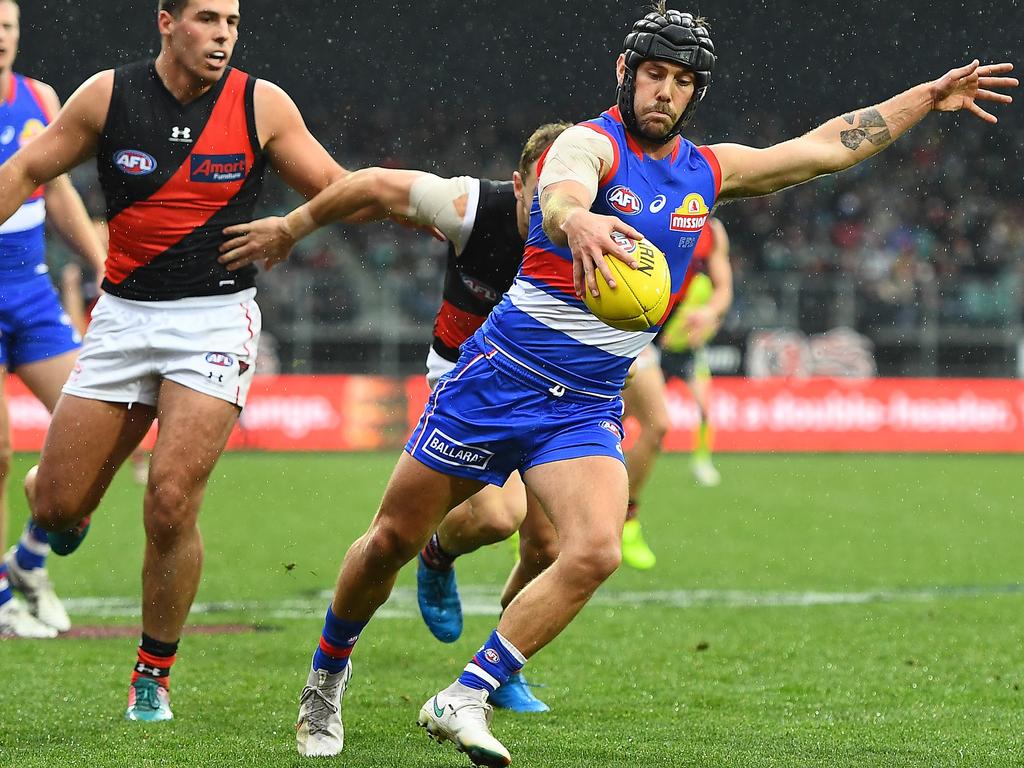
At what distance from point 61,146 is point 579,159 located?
2.11 m

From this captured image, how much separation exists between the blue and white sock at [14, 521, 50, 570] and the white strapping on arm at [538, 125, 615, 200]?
385 cm

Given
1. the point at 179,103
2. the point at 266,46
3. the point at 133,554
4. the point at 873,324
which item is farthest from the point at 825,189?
the point at 179,103

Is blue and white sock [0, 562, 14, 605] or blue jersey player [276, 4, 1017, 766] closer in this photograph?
blue jersey player [276, 4, 1017, 766]

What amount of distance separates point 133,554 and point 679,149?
7.20 metres

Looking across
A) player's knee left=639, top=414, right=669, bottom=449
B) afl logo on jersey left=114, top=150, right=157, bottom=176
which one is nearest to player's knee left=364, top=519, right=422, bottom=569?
afl logo on jersey left=114, top=150, right=157, bottom=176

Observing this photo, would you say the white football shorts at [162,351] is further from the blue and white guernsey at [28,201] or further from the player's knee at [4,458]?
the blue and white guernsey at [28,201]

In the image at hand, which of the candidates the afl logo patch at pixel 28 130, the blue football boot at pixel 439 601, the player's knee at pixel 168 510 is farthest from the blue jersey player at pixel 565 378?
the afl logo patch at pixel 28 130

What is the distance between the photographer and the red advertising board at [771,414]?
2025cm

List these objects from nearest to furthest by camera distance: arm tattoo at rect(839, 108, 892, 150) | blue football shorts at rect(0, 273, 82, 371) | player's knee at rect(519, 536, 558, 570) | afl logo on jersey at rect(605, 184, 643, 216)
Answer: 1. afl logo on jersey at rect(605, 184, 643, 216)
2. arm tattoo at rect(839, 108, 892, 150)
3. player's knee at rect(519, 536, 558, 570)
4. blue football shorts at rect(0, 273, 82, 371)

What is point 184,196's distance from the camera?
549 centimetres

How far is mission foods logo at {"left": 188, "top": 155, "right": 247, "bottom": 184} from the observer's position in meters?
5.47

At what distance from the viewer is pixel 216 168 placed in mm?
5492

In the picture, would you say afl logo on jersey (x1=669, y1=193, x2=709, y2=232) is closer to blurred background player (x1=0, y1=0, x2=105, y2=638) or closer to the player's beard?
the player's beard

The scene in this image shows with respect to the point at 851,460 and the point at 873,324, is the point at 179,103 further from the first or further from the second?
the point at 873,324
